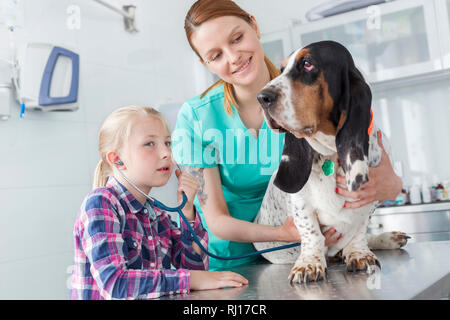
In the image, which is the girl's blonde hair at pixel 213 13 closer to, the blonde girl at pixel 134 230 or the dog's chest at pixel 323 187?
the blonde girl at pixel 134 230

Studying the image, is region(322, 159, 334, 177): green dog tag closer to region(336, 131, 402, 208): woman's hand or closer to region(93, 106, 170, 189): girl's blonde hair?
region(336, 131, 402, 208): woman's hand

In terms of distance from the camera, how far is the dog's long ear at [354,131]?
0.96m

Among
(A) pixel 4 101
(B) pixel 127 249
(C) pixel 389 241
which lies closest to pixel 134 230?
(B) pixel 127 249

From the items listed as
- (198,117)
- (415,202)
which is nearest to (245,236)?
(198,117)

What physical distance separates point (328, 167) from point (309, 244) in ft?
0.70

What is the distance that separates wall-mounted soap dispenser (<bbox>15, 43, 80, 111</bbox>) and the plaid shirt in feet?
4.35

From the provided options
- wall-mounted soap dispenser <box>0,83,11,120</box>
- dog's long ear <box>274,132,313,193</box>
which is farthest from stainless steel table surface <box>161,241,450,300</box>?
wall-mounted soap dispenser <box>0,83,11,120</box>

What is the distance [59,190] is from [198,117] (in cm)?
141

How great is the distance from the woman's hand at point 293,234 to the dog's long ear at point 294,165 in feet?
0.63

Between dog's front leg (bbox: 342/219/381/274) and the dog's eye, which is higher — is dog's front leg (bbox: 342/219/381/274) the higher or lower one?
the lower one

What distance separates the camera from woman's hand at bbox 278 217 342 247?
123cm

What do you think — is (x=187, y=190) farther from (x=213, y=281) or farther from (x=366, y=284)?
(x=366, y=284)

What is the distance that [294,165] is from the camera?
44.3 inches

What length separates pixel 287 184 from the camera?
114cm
